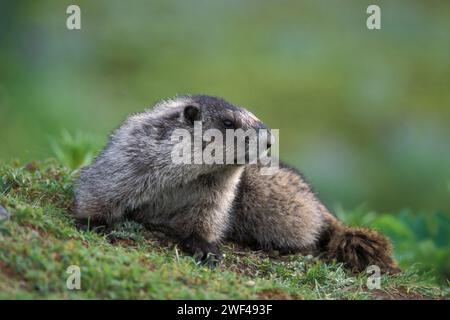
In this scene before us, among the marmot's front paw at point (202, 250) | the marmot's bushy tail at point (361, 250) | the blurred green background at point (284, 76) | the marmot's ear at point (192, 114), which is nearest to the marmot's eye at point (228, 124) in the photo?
the marmot's ear at point (192, 114)

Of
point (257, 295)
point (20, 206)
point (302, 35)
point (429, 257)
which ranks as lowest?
point (429, 257)

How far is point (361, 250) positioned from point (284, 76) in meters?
12.6

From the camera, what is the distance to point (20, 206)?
798 centimetres

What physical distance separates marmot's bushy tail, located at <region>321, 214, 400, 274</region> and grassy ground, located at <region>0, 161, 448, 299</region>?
0.30 m

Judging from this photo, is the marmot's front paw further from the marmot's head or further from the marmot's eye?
the marmot's eye

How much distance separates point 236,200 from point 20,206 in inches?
111

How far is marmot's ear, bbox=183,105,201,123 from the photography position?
8945mm

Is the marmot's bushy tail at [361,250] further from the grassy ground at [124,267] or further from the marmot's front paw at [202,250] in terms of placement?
the marmot's front paw at [202,250]

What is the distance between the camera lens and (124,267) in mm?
7312

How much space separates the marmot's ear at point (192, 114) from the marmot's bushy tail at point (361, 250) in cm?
242

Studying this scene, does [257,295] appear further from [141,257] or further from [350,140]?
[350,140]

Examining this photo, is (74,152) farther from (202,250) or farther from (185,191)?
(202,250)

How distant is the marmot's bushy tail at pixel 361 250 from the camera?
9805mm
